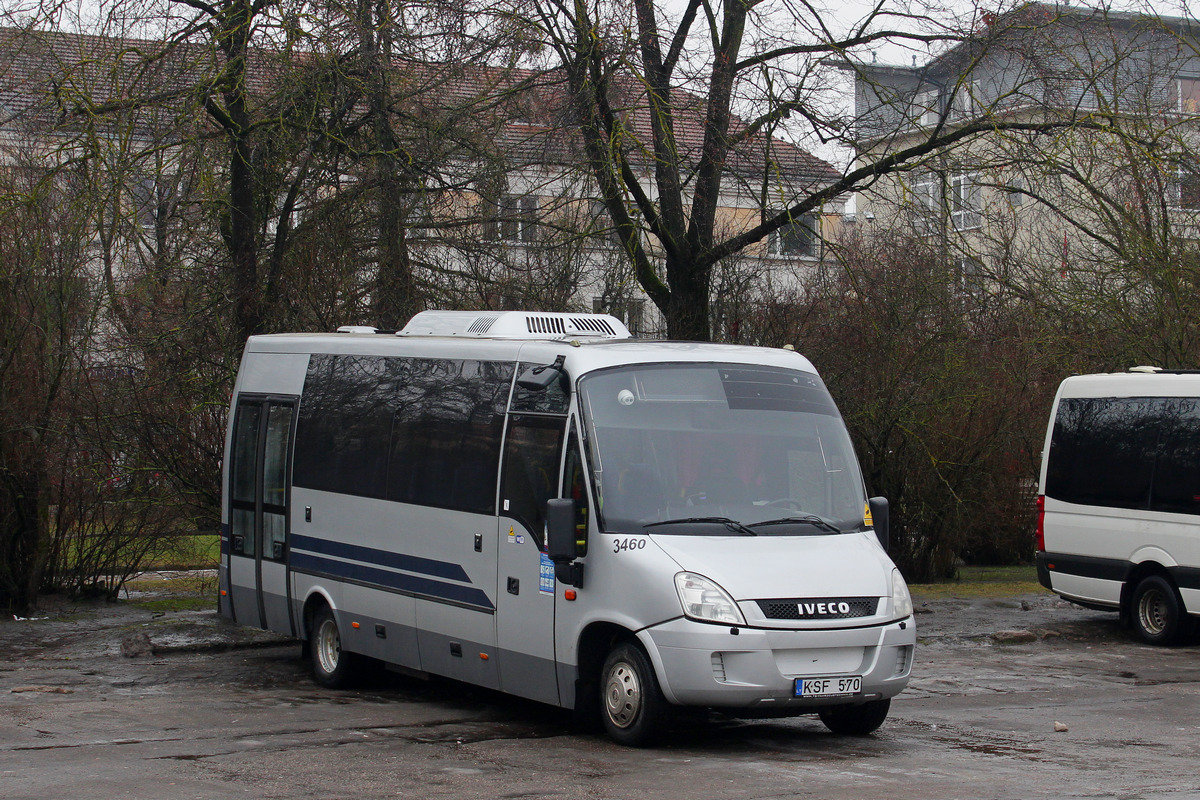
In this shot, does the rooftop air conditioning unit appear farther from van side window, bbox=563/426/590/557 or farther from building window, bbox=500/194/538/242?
building window, bbox=500/194/538/242

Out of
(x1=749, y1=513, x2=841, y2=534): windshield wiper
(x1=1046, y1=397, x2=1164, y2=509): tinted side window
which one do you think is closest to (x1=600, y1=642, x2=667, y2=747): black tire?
(x1=749, y1=513, x2=841, y2=534): windshield wiper

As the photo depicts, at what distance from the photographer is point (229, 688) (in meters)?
11.1

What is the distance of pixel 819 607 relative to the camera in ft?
26.3

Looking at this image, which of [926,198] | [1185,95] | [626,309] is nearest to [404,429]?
[926,198]

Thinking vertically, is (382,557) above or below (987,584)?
above

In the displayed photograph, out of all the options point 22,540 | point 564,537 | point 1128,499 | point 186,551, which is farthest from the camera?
point 186,551

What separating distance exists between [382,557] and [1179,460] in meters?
8.10

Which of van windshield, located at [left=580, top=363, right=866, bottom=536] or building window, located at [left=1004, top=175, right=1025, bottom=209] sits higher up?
building window, located at [left=1004, top=175, right=1025, bottom=209]

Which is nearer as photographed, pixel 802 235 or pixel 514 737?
pixel 514 737

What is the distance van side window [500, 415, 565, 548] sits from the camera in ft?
29.0

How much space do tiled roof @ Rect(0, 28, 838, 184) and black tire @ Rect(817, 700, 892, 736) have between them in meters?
7.06

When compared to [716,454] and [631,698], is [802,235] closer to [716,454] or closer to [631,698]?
[716,454]

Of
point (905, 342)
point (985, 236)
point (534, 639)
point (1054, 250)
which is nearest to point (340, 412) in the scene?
point (534, 639)

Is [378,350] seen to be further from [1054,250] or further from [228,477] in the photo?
[1054,250]
